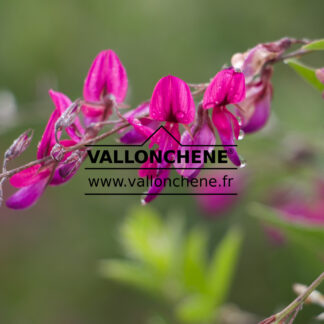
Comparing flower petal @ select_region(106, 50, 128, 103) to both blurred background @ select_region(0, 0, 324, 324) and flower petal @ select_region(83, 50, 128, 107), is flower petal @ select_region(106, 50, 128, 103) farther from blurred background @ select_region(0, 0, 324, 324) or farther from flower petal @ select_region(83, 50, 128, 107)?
blurred background @ select_region(0, 0, 324, 324)

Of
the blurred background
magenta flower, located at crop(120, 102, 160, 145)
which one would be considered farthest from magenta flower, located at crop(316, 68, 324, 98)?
the blurred background

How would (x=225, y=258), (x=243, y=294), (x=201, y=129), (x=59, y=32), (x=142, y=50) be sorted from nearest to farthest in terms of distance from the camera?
(x=201, y=129)
(x=225, y=258)
(x=243, y=294)
(x=142, y=50)
(x=59, y=32)

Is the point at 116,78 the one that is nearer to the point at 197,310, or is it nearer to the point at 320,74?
the point at 320,74

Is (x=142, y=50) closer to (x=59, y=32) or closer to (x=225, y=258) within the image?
(x=59, y=32)

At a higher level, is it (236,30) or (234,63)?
(236,30)

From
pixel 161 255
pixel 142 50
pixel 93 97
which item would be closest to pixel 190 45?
pixel 142 50

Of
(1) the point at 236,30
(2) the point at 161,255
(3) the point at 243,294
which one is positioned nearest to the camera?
(2) the point at 161,255
